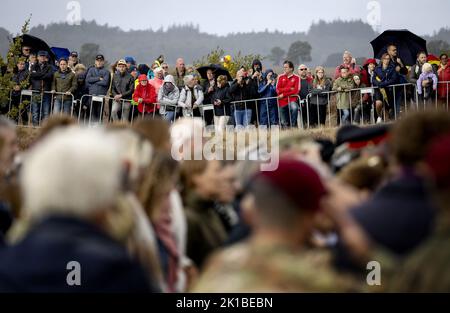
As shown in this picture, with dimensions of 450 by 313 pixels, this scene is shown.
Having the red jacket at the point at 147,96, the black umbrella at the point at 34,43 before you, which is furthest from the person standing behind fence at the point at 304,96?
the black umbrella at the point at 34,43

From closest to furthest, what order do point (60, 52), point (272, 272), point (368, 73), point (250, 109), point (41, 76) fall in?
point (272, 272) → point (250, 109) → point (41, 76) → point (368, 73) → point (60, 52)

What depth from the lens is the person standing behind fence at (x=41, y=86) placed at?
611 inches

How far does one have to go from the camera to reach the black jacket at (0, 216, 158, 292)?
296cm

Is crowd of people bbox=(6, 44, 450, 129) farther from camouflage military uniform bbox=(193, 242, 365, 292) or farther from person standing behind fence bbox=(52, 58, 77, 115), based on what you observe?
camouflage military uniform bbox=(193, 242, 365, 292)

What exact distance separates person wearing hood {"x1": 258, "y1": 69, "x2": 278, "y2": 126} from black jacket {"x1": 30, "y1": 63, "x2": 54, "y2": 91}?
13.6ft

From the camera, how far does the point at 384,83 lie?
14.7 metres

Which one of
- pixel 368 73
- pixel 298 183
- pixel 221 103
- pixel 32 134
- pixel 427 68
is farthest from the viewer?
pixel 368 73

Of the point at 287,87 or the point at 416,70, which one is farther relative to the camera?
the point at 287,87

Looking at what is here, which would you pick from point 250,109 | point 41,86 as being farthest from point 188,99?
point 41,86

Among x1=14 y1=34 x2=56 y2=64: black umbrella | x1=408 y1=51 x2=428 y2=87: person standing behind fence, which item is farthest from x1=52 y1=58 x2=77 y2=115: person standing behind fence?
x1=408 y1=51 x2=428 y2=87: person standing behind fence

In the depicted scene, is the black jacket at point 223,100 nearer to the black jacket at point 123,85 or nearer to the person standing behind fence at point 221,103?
the person standing behind fence at point 221,103

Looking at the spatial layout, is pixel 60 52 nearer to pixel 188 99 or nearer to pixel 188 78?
pixel 188 78

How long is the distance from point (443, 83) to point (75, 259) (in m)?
12.3

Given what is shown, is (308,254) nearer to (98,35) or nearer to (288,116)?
(288,116)
